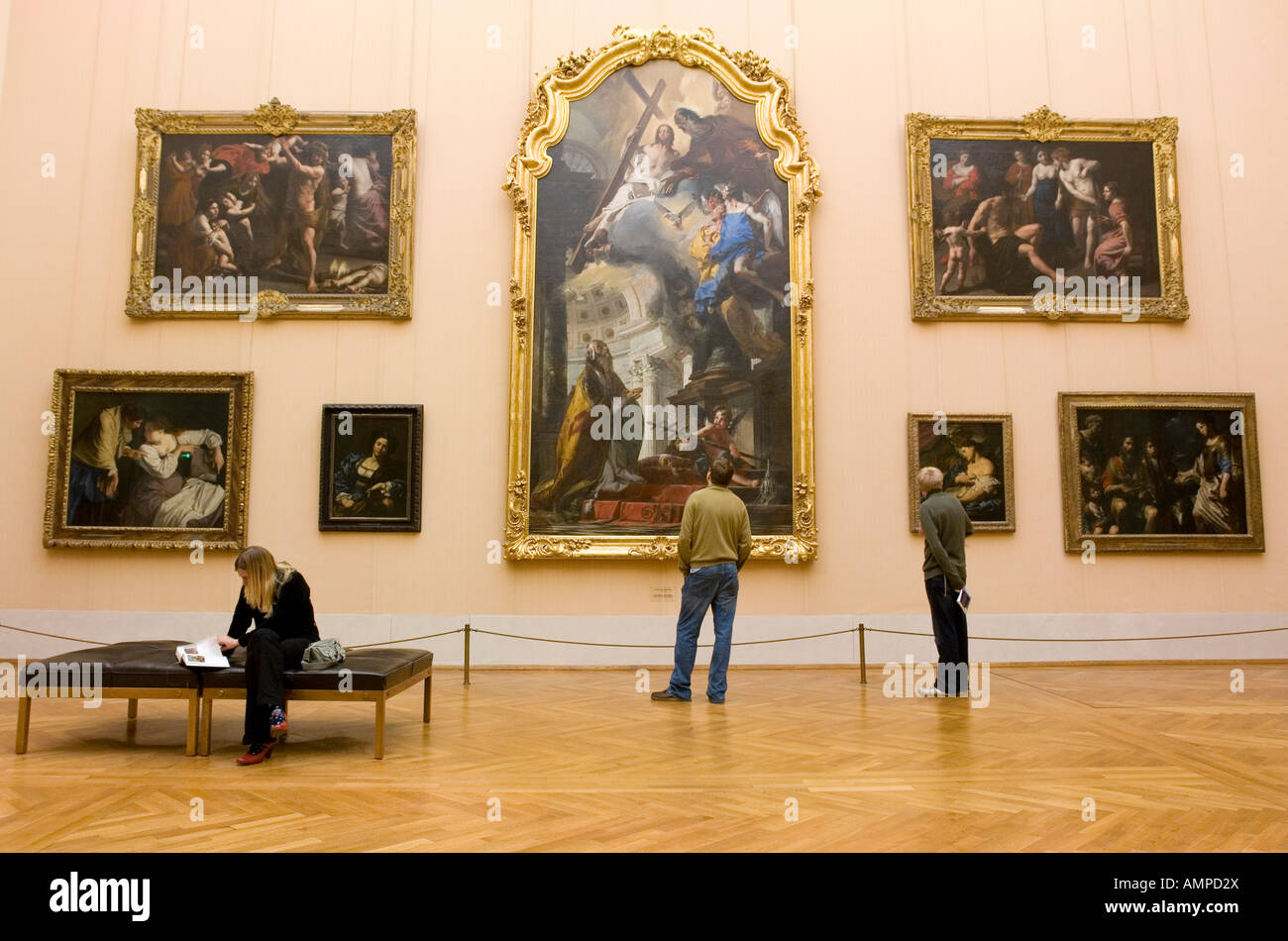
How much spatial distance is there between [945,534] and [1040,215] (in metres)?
5.10

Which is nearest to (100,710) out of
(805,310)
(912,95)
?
(805,310)

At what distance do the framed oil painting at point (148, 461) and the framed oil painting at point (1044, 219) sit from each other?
313 inches

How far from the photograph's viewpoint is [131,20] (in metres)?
11.0

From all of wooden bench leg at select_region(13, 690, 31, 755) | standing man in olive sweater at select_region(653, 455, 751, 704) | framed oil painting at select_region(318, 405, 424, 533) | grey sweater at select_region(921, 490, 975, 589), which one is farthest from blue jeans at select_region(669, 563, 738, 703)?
wooden bench leg at select_region(13, 690, 31, 755)

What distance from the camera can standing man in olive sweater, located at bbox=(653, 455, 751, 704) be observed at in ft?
24.2

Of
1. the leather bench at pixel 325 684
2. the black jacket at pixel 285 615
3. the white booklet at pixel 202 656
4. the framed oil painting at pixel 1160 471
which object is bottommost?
the leather bench at pixel 325 684

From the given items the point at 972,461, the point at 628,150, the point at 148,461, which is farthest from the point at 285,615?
the point at 972,461

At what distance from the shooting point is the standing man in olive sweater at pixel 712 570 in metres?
7.39

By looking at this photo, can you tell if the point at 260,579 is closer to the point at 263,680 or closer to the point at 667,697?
the point at 263,680

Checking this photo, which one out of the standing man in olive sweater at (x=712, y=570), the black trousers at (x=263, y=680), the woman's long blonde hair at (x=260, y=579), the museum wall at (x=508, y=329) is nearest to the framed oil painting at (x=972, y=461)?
the museum wall at (x=508, y=329)

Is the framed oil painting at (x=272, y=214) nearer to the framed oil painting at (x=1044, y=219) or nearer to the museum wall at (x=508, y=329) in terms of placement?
the museum wall at (x=508, y=329)

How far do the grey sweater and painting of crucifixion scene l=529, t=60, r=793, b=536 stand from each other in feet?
8.53

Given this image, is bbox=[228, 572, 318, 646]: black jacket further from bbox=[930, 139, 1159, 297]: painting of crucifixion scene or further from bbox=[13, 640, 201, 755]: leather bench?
bbox=[930, 139, 1159, 297]: painting of crucifixion scene

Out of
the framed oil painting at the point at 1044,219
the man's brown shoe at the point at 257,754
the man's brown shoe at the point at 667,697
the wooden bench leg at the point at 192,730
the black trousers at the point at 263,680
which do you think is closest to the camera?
the man's brown shoe at the point at 257,754
